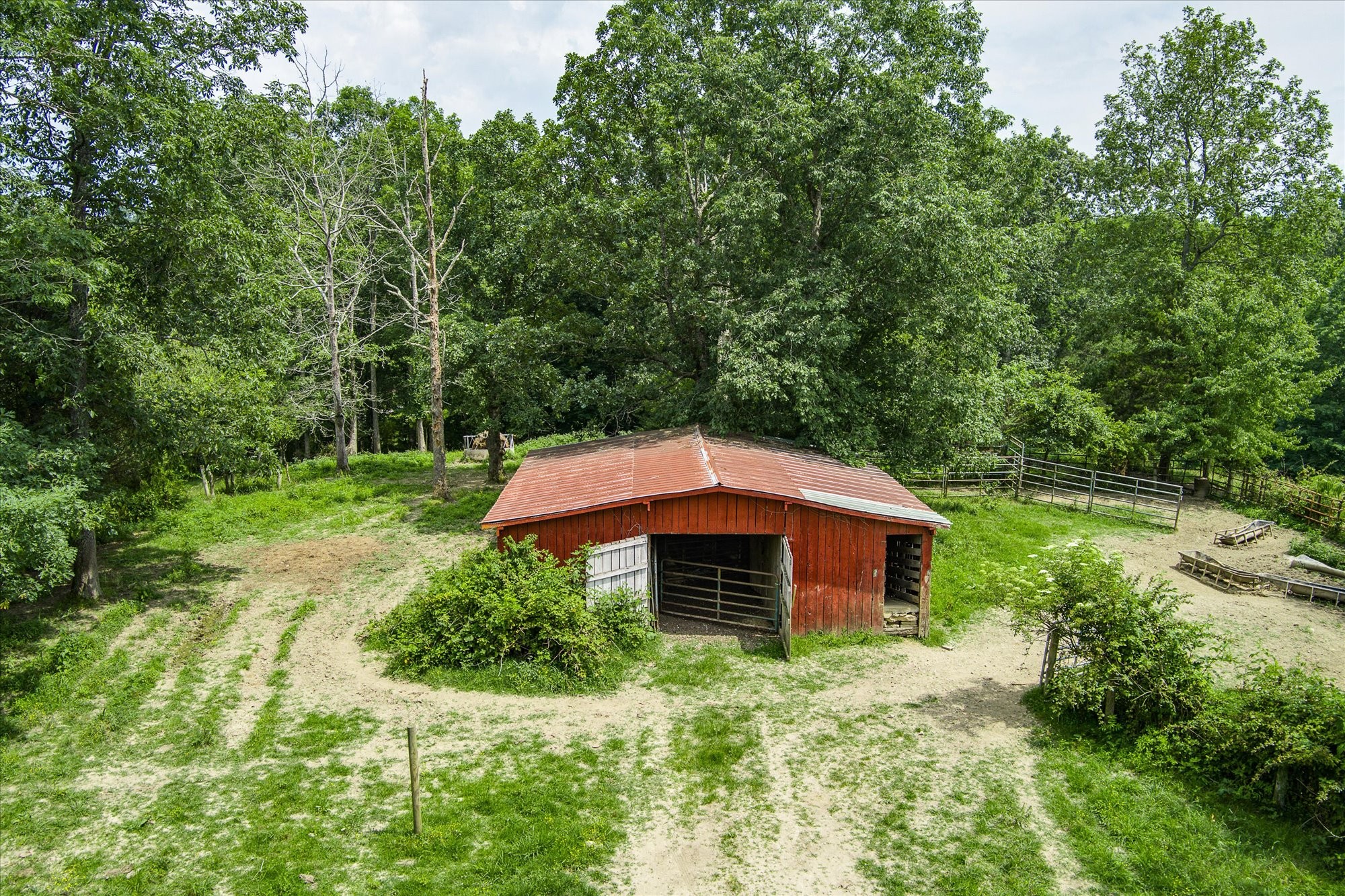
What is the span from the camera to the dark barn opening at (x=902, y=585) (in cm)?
1574

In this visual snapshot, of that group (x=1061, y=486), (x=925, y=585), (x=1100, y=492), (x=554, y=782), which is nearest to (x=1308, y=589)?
(x=1100, y=492)

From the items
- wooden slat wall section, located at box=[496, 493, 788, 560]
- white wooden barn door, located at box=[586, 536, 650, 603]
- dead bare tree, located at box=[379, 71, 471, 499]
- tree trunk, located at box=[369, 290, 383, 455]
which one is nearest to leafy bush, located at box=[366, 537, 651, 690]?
white wooden barn door, located at box=[586, 536, 650, 603]

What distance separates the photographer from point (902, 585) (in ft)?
55.3

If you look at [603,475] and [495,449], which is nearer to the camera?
[603,475]

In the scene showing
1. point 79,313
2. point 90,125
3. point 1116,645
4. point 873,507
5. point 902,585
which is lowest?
point 902,585

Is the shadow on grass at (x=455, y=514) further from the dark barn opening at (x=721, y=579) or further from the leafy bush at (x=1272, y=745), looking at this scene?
the leafy bush at (x=1272, y=745)

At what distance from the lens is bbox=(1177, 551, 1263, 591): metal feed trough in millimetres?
18328

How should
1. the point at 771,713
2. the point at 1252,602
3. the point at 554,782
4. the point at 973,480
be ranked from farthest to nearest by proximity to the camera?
the point at 973,480 < the point at 1252,602 < the point at 771,713 < the point at 554,782

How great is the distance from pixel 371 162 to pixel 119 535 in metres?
18.4

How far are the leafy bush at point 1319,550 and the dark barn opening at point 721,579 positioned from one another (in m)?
14.4

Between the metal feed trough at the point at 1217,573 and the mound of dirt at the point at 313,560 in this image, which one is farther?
the metal feed trough at the point at 1217,573

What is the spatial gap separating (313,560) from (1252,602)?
71.0 feet

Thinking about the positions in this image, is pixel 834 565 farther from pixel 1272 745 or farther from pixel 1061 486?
pixel 1061 486

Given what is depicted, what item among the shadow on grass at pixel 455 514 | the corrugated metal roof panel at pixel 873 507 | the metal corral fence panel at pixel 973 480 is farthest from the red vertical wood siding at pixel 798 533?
the metal corral fence panel at pixel 973 480
